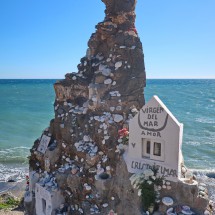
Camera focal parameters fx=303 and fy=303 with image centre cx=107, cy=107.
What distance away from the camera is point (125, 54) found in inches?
664

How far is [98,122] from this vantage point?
1571cm

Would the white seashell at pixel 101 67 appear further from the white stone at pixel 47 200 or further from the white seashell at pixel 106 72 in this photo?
the white stone at pixel 47 200

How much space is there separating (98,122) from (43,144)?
447 cm

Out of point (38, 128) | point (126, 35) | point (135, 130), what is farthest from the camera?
point (38, 128)

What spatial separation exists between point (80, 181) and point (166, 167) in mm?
4899

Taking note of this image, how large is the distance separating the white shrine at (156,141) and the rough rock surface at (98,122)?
100cm

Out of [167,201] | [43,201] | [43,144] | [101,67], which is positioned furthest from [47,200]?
[101,67]

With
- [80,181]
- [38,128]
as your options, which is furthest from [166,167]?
[38,128]

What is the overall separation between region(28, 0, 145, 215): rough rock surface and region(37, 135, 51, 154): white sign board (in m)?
0.10

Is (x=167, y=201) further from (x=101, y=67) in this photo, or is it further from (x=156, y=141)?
(x=101, y=67)

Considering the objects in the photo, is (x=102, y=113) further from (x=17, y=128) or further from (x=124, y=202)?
(x=17, y=128)

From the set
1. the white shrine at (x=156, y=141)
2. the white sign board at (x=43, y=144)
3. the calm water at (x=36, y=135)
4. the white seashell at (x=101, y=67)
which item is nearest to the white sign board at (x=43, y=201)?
the white sign board at (x=43, y=144)

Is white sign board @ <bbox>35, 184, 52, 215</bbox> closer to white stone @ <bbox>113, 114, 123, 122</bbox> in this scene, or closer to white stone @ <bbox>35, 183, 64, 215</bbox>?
white stone @ <bbox>35, 183, 64, 215</bbox>

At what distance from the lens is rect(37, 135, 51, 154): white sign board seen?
1798 cm
